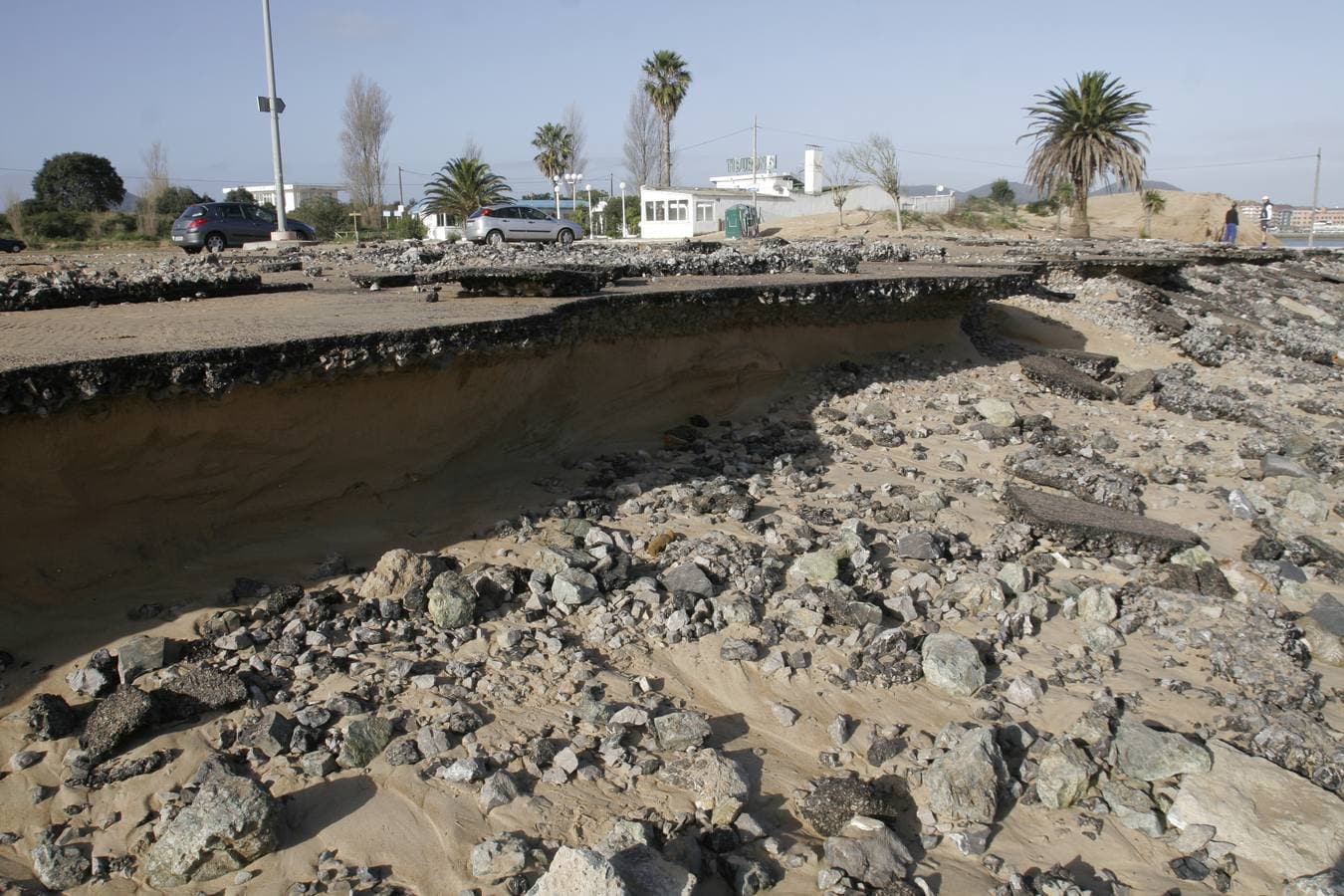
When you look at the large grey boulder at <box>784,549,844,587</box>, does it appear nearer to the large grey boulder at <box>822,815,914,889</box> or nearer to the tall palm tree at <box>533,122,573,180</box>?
the large grey boulder at <box>822,815,914,889</box>

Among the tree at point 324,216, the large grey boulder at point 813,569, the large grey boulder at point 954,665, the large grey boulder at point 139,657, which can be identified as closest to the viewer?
the large grey boulder at point 139,657

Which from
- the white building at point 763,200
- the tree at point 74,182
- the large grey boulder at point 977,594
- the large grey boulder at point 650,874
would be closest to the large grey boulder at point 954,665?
the large grey boulder at point 977,594

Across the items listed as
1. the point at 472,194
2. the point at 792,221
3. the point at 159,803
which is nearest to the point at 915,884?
the point at 159,803

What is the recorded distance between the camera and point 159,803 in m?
Result: 2.57

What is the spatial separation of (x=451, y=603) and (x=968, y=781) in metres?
1.91

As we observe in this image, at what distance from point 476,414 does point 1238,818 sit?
364cm

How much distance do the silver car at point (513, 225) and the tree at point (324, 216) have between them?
16005 mm

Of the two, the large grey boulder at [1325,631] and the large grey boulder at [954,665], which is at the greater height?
the large grey boulder at [954,665]

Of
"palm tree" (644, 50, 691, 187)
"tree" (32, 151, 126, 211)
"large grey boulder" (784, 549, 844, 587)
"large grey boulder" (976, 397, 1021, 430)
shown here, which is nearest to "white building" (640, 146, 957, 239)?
"palm tree" (644, 50, 691, 187)

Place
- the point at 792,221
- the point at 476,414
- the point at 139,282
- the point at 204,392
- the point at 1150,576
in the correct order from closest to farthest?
the point at 204,392 → the point at 1150,576 → the point at 476,414 → the point at 139,282 → the point at 792,221

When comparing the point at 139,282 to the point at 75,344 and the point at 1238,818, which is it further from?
the point at 1238,818

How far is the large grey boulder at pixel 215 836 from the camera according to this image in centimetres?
236

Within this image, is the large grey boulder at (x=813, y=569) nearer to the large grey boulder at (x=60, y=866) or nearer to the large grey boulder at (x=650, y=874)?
the large grey boulder at (x=650, y=874)

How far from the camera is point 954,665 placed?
3.39 meters
